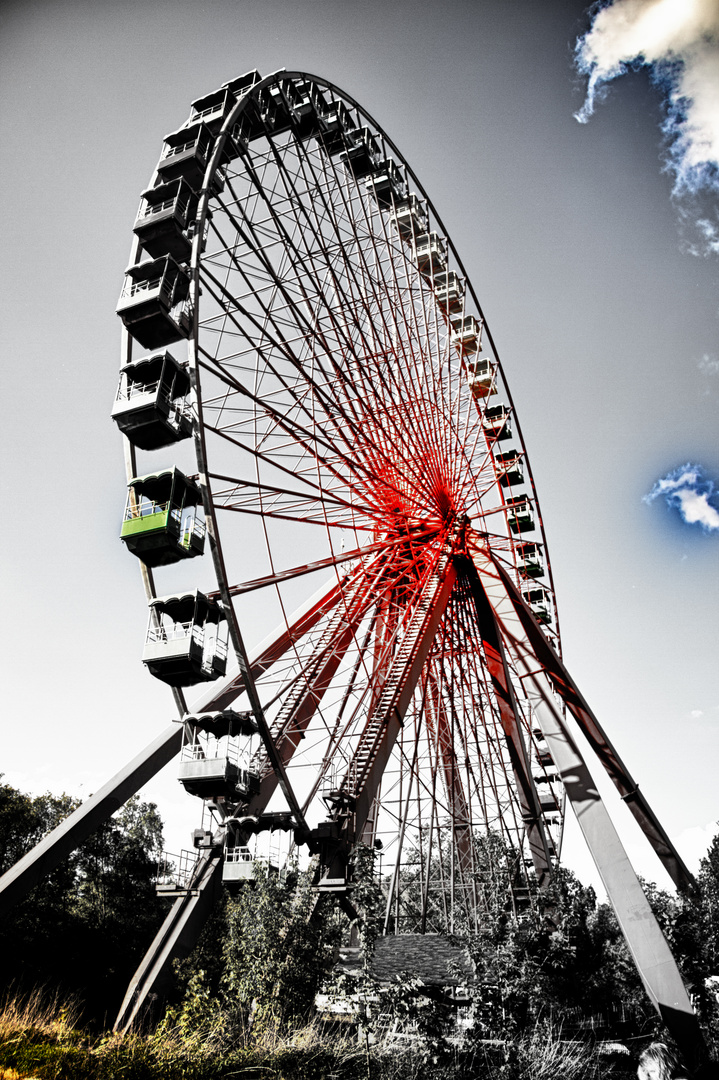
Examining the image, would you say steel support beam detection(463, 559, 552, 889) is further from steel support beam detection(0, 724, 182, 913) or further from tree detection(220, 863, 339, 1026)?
tree detection(220, 863, 339, 1026)

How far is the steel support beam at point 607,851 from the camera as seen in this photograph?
555 inches

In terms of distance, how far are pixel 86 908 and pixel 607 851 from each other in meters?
20.5

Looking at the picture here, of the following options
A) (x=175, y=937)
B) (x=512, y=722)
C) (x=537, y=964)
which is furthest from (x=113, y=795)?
(x=512, y=722)

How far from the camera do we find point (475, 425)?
80.0 feet

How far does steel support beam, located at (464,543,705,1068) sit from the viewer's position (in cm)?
1409

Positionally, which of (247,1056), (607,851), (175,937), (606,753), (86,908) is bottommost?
(247,1056)

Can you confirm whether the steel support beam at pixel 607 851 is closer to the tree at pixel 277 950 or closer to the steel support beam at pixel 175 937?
the tree at pixel 277 950

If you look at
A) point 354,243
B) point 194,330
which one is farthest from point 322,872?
point 354,243

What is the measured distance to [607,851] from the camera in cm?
1606

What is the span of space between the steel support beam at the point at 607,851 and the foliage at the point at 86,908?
1276 cm

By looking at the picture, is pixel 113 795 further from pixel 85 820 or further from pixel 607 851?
pixel 607 851

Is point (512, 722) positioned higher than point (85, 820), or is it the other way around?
point (512, 722)

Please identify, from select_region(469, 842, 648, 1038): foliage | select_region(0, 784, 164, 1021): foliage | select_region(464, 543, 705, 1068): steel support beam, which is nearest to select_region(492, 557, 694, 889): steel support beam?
select_region(464, 543, 705, 1068): steel support beam

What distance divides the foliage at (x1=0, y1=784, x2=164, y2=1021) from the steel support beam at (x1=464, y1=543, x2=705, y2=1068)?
1276 cm
